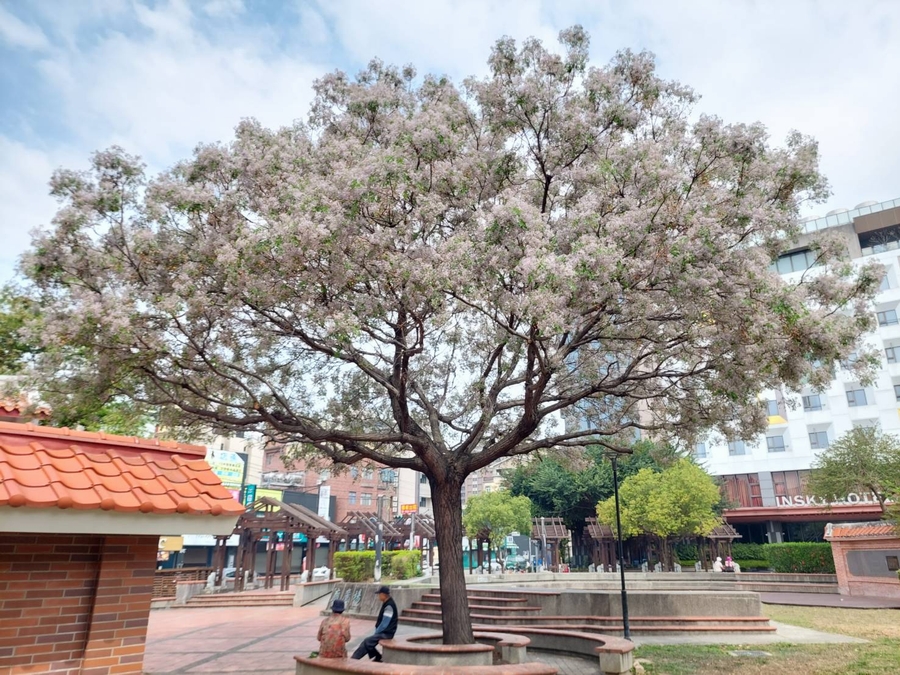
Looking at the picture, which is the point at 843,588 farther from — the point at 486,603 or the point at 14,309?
the point at 14,309

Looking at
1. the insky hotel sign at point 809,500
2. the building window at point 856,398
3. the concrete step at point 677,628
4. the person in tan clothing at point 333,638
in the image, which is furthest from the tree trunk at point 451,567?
the building window at point 856,398

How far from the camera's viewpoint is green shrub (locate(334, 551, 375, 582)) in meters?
26.6

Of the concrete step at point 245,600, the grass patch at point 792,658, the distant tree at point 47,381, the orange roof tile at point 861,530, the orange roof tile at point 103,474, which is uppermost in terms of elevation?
the distant tree at point 47,381

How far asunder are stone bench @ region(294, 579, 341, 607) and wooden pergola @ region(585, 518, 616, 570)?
22227mm

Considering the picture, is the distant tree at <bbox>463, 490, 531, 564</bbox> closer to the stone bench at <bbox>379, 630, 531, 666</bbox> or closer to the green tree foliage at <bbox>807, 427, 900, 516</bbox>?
the green tree foliage at <bbox>807, 427, 900, 516</bbox>

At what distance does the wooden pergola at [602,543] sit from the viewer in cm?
4150

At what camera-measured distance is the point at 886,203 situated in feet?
151

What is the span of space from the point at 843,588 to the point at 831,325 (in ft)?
85.2

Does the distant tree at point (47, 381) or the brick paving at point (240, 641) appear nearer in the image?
the distant tree at point (47, 381)

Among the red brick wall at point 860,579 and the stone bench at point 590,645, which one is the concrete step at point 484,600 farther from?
the red brick wall at point 860,579

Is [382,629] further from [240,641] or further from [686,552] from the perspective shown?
[686,552]

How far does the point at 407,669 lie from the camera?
7.01m

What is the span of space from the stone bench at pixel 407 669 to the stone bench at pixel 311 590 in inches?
671

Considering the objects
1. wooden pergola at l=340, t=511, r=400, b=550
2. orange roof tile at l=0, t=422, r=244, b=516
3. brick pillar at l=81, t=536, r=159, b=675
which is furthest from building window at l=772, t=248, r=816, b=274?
brick pillar at l=81, t=536, r=159, b=675
